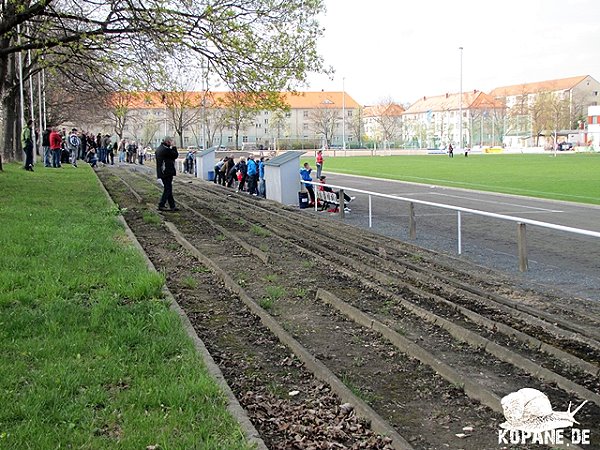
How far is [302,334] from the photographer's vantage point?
7602 millimetres

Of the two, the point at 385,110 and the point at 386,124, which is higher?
the point at 385,110

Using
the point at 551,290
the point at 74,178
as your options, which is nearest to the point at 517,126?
the point at 74,178

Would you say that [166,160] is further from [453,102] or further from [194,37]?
[453,102]

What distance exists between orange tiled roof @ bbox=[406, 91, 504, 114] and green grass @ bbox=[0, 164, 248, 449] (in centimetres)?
14452

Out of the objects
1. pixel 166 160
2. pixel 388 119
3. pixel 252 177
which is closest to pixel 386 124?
pixel 388 119

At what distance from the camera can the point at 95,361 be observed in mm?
5891

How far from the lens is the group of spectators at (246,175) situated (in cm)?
2714

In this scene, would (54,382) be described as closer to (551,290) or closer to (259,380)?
(259,380)

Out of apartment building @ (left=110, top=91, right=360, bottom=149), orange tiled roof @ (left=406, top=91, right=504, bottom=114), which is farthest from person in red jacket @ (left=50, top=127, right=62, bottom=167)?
orange tiled roof @ (left=406, top=91, right=504, bottom=114)

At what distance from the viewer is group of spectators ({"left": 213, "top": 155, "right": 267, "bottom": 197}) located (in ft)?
89.0

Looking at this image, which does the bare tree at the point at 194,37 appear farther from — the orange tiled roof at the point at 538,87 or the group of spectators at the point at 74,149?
the orange tiled roof at the point at 538,87

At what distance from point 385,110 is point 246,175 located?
124m

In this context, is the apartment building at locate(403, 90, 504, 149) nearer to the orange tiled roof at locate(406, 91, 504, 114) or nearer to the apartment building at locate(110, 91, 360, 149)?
the orange tiled roof at locate(406, 91, 504, 114)

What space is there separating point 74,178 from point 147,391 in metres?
24.4
